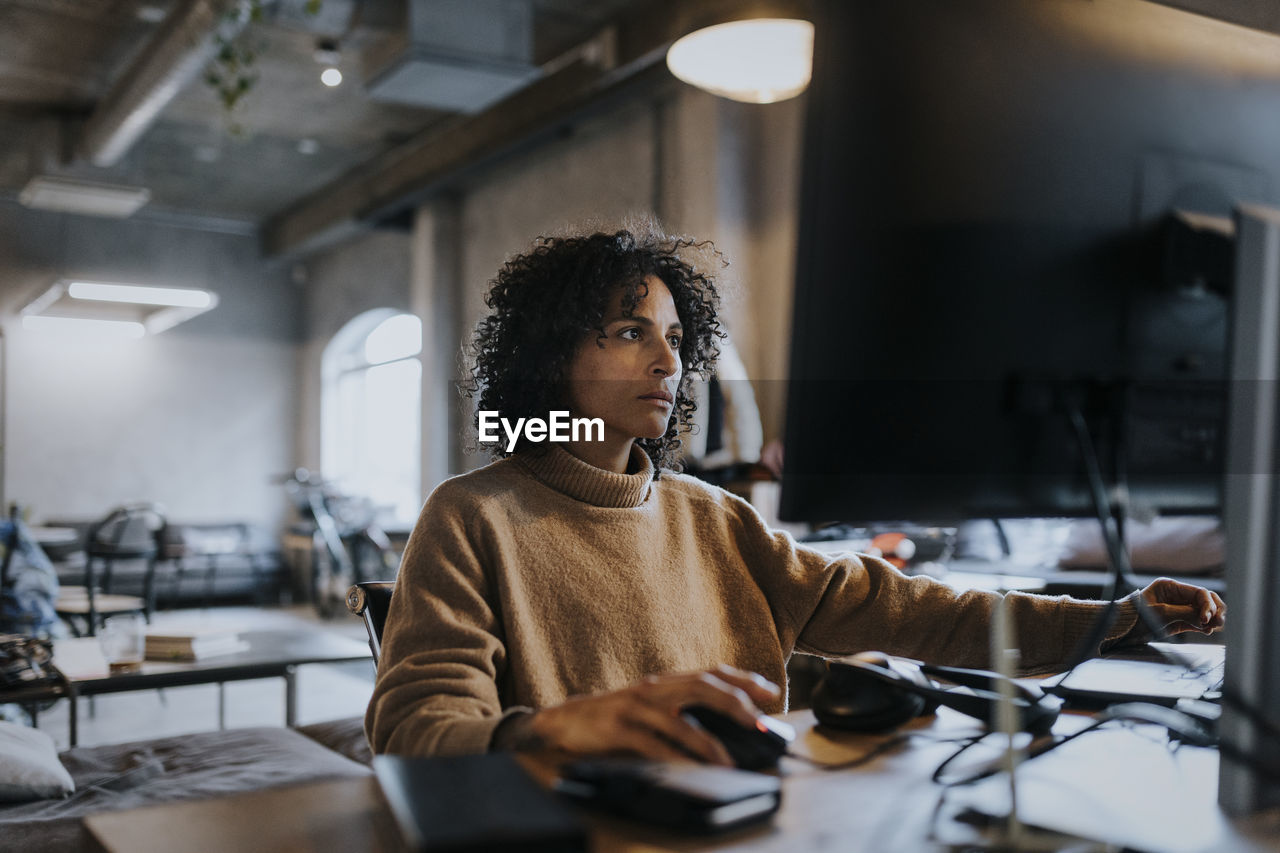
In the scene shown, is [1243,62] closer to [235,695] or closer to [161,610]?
[235,695]

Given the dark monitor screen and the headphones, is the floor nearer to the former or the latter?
the headphones

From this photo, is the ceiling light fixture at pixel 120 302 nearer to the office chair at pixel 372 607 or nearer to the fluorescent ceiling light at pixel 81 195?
the fluorescent ceiling light at pixel 81 195

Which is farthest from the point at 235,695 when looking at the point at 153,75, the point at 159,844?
the point at 159,844

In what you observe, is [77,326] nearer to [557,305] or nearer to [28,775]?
[28,775]

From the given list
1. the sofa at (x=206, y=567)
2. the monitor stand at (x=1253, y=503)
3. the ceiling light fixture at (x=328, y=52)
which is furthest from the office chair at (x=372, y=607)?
the sofa at (x=206, y=567)

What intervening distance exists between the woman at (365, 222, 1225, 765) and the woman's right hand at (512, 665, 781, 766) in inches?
5.3

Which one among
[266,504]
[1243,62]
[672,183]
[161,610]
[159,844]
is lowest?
[161,610]

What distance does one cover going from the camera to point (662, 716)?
72cm

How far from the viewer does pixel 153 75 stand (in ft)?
17.2

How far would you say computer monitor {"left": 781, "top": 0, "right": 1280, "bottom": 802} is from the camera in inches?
26.3

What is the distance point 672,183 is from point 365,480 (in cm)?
535

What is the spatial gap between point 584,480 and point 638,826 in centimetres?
64

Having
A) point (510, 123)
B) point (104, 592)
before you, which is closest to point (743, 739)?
point (510, 123)

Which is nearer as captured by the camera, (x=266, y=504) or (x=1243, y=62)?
(x=1243, y=62)
